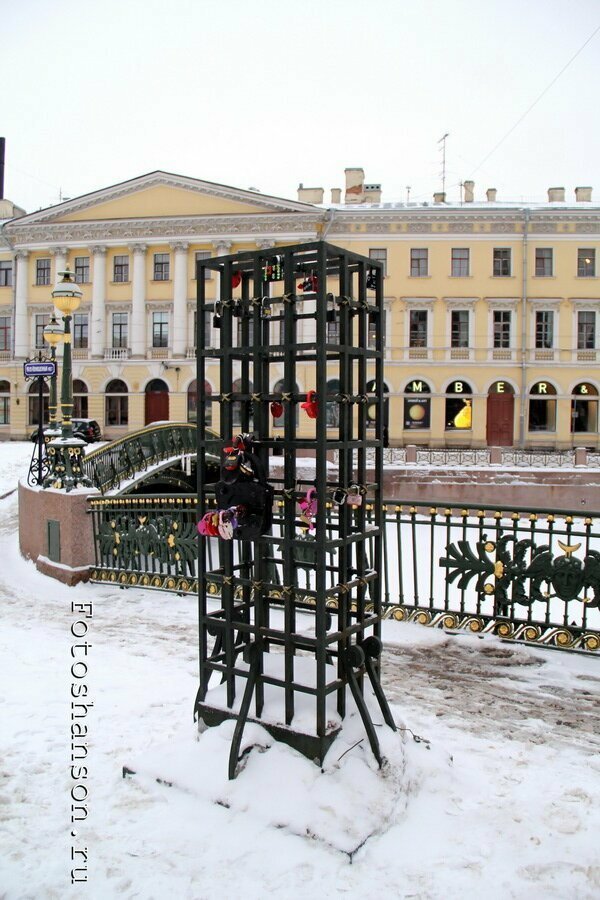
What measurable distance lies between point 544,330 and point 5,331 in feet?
100

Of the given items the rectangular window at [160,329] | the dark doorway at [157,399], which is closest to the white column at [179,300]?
the rectangular window at [160,329]

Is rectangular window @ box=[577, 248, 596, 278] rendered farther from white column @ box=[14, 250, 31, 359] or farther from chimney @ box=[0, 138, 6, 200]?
chimney @ box=[0, 138, 6, 200]

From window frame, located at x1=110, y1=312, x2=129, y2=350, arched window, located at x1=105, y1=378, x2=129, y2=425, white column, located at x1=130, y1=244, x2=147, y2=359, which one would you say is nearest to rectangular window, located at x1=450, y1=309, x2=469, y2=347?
white column, located at x1=130, y1=244, x2=147, y2=359

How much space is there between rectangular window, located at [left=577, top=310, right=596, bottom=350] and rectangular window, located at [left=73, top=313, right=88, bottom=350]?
27301mm

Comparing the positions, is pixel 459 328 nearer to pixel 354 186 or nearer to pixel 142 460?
pixel 354 186

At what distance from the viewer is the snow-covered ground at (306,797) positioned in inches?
124

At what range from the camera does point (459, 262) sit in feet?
128

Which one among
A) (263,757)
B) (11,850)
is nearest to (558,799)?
(263,757)

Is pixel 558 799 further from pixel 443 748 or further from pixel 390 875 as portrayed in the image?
pixel 390 875

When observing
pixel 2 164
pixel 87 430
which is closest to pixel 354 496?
pixel 87 430

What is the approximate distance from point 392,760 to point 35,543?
8.30 m

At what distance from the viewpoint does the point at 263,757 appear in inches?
151

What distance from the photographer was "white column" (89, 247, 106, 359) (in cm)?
4028

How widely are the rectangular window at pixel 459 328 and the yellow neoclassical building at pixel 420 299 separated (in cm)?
8
